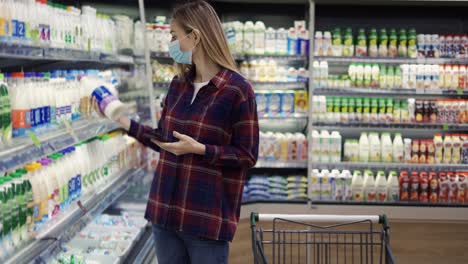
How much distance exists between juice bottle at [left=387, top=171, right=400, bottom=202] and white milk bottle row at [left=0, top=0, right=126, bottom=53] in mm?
3429

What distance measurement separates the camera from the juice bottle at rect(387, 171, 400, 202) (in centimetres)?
687

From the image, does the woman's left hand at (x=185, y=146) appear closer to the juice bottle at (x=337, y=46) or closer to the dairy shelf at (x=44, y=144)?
the dairy shelf at (x=44, y=144)

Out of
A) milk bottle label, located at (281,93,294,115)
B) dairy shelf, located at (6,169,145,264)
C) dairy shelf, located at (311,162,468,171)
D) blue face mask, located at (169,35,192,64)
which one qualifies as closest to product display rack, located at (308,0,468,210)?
dairy shelf, located at (311,162,468,171)

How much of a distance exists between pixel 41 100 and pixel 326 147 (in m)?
4.13

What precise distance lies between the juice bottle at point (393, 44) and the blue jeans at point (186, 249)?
A: 177 inches

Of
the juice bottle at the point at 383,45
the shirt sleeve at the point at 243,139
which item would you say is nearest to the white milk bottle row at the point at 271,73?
the juice bottle at the point at 383,45

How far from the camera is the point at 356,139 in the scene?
23.9ft

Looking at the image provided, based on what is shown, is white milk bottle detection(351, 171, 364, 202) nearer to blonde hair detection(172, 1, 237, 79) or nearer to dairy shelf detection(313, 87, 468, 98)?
dairy shelf detection(313, 87, 468, 98)

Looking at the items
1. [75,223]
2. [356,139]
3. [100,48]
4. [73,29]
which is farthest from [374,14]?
[75,223]

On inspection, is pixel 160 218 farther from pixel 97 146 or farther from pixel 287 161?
pixel 287 161

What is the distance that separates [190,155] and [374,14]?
4.97 metres

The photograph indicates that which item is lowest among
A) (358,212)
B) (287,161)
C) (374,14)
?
(358,212)

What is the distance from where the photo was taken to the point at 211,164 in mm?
2682

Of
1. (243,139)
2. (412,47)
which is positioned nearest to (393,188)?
(412,47)
